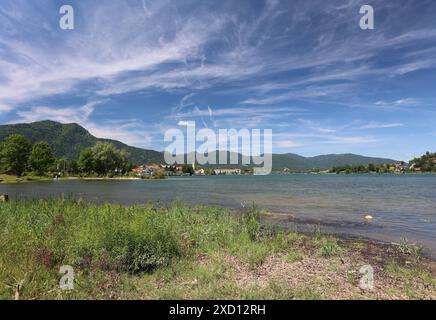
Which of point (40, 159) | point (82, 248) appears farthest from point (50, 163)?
point (82, 248)

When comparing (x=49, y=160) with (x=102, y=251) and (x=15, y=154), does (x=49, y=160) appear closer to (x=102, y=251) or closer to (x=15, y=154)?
(x=15, y=154)

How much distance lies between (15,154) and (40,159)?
9.36 m

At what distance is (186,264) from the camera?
10016mm

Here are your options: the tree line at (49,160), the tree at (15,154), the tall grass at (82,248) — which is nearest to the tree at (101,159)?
the tree line at (49,160)

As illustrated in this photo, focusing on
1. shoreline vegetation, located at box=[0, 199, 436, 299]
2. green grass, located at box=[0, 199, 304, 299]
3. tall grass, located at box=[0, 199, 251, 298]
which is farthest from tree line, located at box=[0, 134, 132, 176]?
tall grass, located at box=[0, 199, 251, 298]

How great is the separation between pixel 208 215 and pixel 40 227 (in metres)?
9.50

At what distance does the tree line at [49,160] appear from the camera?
114438 millimetres

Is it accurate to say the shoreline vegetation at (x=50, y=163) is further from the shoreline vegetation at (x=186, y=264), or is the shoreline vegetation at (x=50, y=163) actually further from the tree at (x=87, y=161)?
the shoreline vegetation at (x=186, y=264)

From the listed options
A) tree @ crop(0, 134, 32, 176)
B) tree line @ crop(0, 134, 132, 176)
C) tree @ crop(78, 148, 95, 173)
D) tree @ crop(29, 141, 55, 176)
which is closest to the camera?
tree @ crop(0, 134, 32, 176)

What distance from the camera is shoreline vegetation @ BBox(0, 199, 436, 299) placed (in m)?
7.72

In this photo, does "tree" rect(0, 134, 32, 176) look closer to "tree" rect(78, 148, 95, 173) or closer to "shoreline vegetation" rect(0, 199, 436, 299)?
"tree" rect(78, 148, 95, 173)
